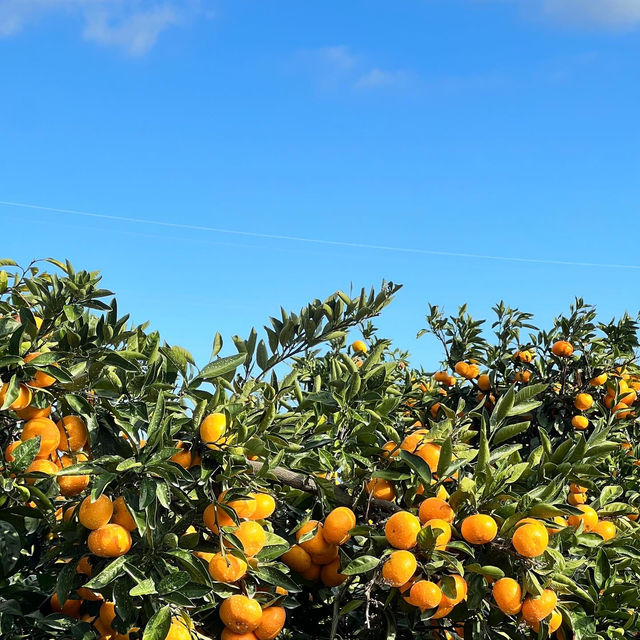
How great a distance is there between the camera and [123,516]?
1678 millimetres

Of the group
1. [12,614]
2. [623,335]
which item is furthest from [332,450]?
[623,335]

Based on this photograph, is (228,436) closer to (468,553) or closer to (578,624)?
(468,553)

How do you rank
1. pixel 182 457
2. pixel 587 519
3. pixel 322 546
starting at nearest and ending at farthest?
pixel 182 457, pixel 322 546, pixel 587 519

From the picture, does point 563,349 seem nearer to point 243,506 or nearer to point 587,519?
point 587,519

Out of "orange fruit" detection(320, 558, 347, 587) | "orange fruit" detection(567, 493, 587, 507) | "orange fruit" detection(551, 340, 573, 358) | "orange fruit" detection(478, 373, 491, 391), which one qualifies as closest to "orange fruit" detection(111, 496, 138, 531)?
"orange fruit" detection(320, 558, 347, 587)

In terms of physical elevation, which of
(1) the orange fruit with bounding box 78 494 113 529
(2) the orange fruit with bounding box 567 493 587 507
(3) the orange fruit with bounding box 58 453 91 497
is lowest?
(1) the orange fruit with bounding box 78 494 113 529

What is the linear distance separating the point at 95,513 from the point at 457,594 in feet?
2.72

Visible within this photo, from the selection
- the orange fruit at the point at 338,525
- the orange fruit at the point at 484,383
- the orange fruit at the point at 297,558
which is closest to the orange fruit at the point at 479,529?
the orange fruit at the point at 338,525

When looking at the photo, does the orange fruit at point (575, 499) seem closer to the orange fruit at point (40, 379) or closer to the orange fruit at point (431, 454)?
the orange fruit at point (431, 454)

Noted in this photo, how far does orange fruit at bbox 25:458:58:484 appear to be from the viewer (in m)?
1.75

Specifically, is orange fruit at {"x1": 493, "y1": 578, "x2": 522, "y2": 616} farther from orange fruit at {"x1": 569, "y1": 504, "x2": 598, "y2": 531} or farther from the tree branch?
orange fruit at {"x1": 569, "y1": 504, "x2": 598, "y2": 531}

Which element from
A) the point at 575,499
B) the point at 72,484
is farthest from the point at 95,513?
the point at 575,499

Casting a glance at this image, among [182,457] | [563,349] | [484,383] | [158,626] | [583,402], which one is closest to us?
[158,626]

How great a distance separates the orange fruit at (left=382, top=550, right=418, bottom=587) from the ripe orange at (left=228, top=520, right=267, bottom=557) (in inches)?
11.6
